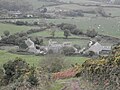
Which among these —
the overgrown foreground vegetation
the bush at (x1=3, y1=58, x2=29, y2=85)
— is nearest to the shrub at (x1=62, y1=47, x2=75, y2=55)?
the bush at (x1=3, y1=58, x2=29, y2=85)

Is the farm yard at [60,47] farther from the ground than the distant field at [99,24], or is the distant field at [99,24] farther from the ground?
the farm yard at [60,47]

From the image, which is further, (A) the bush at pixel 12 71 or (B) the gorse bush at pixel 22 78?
(A) the bush at pixel 12 71

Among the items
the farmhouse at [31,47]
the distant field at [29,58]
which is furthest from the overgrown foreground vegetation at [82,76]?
the farmhouse at [31,47]

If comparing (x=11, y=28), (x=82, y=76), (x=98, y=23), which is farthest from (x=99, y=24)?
(x=82, y=76)

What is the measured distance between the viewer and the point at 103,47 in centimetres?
6819

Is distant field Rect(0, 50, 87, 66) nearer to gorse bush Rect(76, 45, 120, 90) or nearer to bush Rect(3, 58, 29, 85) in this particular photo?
bush Rect(3, 58, 29, 85)

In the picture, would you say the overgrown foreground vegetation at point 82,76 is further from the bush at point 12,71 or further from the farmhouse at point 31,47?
the farmhouse at point 31,47

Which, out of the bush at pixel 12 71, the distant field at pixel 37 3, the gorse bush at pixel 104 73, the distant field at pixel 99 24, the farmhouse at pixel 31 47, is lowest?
the distant field at pixel 99 24

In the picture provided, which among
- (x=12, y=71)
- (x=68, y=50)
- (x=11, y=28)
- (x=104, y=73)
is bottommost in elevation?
(x=11, y=28)

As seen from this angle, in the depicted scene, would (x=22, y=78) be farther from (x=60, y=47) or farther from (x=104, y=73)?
(x=60, y=47)

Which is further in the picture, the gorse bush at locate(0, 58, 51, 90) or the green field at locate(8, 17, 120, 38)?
the green field at locate(8, 17, 120, 38)

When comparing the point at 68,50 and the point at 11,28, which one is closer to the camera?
the point at 68,50

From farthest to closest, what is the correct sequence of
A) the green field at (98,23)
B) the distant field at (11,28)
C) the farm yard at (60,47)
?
the green field at (98,23) < the distant field at (11,28) < the farm yard at (60,47)

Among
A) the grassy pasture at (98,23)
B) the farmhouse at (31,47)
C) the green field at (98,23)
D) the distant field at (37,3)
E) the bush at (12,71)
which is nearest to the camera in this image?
the bush at (12,71)
